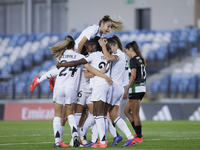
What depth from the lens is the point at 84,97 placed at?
7398mm

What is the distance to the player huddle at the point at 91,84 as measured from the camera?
6723 mm

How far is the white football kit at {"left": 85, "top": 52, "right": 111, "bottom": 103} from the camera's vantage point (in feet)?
21.8

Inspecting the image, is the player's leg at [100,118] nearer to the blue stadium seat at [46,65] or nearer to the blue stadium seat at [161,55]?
the blue stadium seat at [161,55]

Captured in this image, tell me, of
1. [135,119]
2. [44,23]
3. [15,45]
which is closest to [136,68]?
[135,119]

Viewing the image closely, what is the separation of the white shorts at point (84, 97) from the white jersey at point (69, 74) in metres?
0.34

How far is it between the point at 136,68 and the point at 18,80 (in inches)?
486

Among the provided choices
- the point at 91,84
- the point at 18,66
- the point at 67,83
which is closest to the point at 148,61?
the point at 18,66

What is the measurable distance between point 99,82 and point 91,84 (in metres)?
0.26

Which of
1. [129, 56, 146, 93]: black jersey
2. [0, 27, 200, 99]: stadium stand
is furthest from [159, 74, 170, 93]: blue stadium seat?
[129, 56, 146, 93]: black jersey

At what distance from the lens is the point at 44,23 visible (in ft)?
108

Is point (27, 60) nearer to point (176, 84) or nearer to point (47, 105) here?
point (47, 105)

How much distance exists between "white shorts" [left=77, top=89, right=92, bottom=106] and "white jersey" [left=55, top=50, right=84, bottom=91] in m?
0.34

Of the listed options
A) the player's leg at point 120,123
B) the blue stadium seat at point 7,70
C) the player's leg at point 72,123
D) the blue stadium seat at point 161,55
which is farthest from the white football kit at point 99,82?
the blue stadium seat at point 7,70

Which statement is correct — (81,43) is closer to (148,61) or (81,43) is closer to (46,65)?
(148,61)
